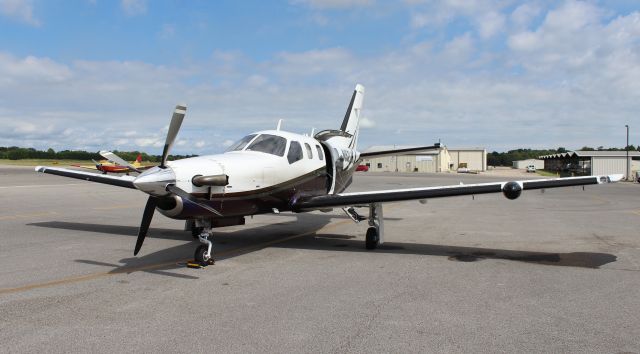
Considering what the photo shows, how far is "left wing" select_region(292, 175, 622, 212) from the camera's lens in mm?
9000

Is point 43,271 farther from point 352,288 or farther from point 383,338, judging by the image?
point 383,338

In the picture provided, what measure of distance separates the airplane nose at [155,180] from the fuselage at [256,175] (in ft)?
0.05

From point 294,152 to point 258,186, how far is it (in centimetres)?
156

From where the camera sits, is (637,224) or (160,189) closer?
(160,189)

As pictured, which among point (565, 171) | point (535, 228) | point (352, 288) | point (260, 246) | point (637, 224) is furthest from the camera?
point (565, 171)

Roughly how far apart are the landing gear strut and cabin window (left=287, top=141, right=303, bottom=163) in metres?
2.03

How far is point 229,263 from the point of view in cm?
884

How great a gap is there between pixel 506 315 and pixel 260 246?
20.5ft

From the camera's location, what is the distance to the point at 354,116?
704 inches

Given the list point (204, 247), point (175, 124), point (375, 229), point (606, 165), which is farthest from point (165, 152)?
point (606, 165)

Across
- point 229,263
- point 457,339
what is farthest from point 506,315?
point 229,263

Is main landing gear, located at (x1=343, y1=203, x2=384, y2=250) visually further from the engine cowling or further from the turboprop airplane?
the engine cowling

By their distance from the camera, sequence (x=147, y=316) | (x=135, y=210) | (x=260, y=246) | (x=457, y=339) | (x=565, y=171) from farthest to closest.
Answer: (x=565, y=171) < (x=135, y=210) < (x=260, y=246) < (x=147, y=316) < (x=457, y=339)

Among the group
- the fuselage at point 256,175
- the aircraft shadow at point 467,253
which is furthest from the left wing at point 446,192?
the aircraft shadow at point 467,253
